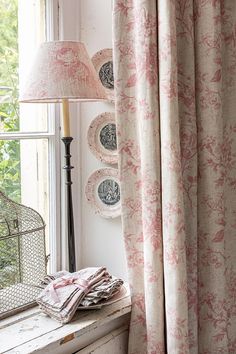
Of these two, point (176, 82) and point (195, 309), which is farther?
point (195, 309)

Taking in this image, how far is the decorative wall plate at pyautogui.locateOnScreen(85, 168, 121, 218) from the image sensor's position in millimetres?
1743

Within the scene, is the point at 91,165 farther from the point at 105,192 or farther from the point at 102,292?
the point at 102,292

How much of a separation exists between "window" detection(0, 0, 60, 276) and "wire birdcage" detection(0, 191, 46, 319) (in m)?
0.14

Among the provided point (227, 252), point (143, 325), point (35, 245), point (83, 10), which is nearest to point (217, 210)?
point (227, 252)

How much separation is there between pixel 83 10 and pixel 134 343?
1.19 m

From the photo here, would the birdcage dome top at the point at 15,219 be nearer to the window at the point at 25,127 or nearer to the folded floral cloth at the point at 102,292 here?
the window at the point at 25,127

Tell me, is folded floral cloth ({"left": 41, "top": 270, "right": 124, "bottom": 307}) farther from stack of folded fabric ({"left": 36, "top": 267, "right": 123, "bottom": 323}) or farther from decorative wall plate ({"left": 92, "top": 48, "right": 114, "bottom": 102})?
decorative wall plate ({"left": 92, "top": 48, "right": 114, "bottom": 102})

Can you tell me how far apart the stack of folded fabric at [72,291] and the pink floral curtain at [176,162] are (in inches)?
3.8

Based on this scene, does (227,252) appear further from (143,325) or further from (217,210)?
(143,325)

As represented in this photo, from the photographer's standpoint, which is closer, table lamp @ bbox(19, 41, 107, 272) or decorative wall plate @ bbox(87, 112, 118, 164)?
table lamp @ bbox(19, 41, 107, 272)

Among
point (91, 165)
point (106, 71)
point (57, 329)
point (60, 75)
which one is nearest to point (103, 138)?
point (91, 165)

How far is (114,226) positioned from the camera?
1.78 meters

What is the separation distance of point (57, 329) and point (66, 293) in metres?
0.11

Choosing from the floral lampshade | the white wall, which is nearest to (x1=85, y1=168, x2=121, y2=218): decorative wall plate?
the white wall
